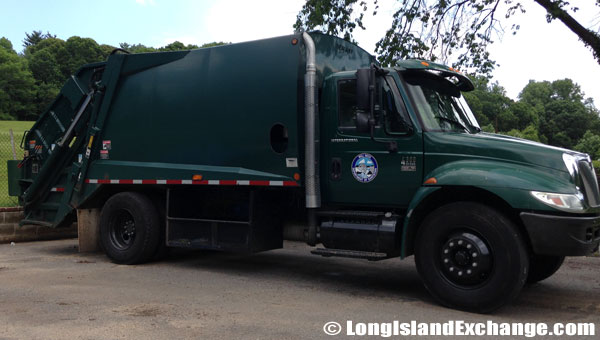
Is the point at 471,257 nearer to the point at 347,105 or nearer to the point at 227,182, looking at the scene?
the point at 347,105

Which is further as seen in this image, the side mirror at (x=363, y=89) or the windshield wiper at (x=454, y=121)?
the windshield wiper at (x=454, y=121)

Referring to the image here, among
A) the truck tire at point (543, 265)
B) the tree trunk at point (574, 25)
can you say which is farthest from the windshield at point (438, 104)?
the tree trunk at point (574, 25)

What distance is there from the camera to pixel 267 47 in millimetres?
7145

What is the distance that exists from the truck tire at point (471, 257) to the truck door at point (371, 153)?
0.61 meters

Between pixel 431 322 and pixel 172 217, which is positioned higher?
pixel 172 217

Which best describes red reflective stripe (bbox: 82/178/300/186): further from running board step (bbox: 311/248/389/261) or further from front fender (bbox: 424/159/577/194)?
front fender (bbox: 424/159/577/194)

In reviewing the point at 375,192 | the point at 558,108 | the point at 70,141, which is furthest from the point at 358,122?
the point at 558,108

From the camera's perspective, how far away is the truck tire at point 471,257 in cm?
532

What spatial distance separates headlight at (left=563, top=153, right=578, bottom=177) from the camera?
5.47 metres

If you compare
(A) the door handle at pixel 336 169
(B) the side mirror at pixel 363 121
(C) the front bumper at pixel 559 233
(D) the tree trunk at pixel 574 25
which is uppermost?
(D) the tree trunk at pixel 574 25

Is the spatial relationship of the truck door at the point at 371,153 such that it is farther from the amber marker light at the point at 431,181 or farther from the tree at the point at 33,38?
the tree at the point at 33,38

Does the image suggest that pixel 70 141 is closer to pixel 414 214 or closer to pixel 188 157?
pixel 188 157

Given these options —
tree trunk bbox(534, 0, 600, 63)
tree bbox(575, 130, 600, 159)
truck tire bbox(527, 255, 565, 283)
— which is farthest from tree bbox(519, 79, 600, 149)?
truck tire bbox(527, 255, 565, 283)

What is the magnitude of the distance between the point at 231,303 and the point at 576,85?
530 feet
